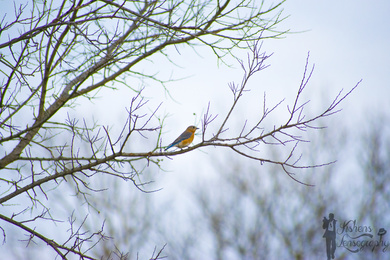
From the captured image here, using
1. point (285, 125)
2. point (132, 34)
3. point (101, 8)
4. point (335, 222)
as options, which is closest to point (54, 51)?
point (101, 8)

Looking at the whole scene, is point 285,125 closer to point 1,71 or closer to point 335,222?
point 1,71

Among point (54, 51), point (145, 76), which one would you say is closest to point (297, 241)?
point (145, 76)

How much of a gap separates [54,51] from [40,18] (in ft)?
1.30

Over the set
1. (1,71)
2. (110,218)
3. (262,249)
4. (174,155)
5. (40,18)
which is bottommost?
(174,155)

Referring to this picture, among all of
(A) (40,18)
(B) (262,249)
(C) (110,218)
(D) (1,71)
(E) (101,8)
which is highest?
(C) (110,218)

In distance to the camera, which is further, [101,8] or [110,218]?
[110,218]

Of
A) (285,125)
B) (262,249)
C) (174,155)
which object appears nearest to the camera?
(285,125)

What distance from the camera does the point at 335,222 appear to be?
11.3 metres

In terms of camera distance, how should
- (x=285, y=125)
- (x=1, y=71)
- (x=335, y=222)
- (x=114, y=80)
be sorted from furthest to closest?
(x=335, y=222) < (x=114, y=80) < (x=1, y=71) < (x=285, y=125)

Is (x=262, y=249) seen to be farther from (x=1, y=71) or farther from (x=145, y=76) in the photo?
(x=1, y=71)

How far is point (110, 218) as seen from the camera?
13.1 m

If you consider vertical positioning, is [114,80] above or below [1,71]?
above

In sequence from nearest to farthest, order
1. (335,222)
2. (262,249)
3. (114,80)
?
(114,80) → (335,222) → (262,249)

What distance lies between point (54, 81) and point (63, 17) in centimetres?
73
